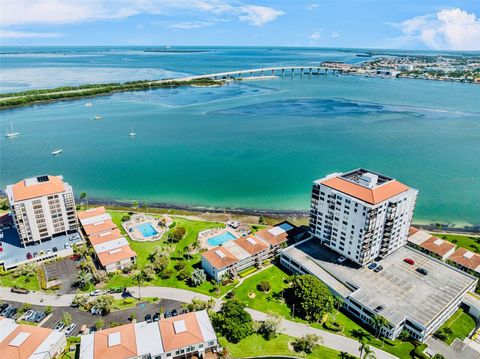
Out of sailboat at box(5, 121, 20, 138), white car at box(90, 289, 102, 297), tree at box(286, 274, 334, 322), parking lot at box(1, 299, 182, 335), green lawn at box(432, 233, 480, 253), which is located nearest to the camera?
parking lot at box(1, 299, 182, 335)

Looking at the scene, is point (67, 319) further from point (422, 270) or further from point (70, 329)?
point (422, 270)

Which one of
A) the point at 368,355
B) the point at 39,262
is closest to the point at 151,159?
the point at 39,262

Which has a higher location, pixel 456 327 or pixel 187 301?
pixel 187 301

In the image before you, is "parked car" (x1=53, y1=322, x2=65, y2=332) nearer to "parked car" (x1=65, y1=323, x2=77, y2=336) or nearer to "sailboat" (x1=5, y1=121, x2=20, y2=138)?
"parked car" (x1=65, y1=323, x2=77, y2=336)

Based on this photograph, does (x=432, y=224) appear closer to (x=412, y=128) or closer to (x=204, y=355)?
(x=204, y=355)

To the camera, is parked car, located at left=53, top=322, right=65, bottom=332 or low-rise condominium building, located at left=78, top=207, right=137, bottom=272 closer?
Result: parked car, located at left=53, top=322, right=65, bottom=332

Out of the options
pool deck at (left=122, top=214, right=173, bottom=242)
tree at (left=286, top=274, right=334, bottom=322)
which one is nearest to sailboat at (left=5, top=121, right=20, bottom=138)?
pool deck at (left=122, top=214, right=173, bottom=242)

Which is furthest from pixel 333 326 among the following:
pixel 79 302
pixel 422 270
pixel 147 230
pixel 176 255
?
pixel 147 230
